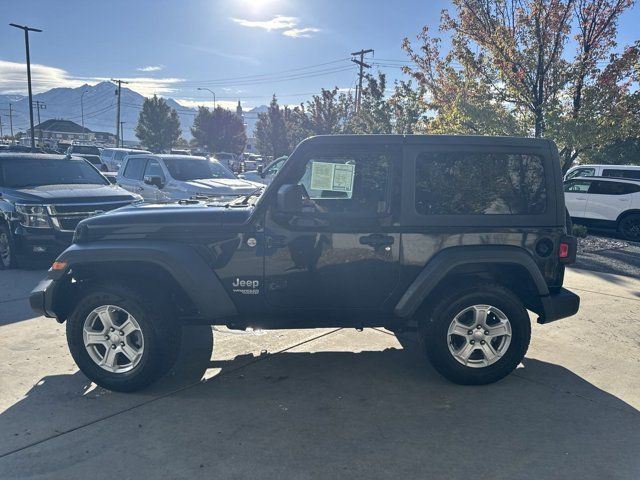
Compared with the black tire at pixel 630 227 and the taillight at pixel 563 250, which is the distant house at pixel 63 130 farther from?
the taillight at pixel 563 250

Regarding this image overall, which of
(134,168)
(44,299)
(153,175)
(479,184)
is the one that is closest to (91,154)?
(134,168)

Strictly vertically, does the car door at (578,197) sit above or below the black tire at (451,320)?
above

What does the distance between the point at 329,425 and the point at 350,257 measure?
1.20 m

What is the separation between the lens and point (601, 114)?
10.5 metres

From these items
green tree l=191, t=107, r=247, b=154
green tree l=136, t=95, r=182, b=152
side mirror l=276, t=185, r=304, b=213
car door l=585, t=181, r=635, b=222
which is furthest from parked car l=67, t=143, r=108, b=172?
green tree l=191, t=107, r=247, b=154

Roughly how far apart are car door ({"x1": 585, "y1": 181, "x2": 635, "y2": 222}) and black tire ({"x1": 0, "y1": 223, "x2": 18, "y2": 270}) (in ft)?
41.3

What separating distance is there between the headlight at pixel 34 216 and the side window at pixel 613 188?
12.1 m

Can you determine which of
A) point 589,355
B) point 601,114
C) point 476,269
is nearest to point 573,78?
point 601,114

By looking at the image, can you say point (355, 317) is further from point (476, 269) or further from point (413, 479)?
point (413, 479)

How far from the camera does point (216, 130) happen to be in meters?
60.8

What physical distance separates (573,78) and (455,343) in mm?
9086

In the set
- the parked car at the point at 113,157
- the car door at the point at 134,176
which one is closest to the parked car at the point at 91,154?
the parked car at the point at 113,157

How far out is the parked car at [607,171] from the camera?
12.6 m

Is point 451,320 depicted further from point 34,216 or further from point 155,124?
point 155,124
